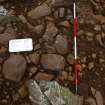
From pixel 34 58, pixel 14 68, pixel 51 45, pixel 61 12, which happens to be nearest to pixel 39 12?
pixel 61 12

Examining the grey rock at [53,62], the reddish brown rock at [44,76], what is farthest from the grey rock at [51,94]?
the grey rock at [53,62]

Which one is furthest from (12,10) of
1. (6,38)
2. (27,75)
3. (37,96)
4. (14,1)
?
(37,96)

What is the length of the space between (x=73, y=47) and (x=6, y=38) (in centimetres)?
58

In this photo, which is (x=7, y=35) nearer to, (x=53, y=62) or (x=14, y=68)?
(x=14, y=68)

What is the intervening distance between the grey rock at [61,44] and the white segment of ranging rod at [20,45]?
8.7 inches

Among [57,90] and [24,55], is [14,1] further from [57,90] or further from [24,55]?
[57,90]

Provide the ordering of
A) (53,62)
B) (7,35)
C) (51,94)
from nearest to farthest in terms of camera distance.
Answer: (51,94) → (53,62) → (7,35)

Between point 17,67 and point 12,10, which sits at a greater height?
point 12,10

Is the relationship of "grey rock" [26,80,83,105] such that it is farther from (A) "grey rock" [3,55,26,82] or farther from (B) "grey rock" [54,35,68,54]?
(B) "grey rock" [54,35,68,54]

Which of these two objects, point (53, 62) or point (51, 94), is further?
point (53, 62)

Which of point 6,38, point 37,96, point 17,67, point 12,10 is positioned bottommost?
point 37,96

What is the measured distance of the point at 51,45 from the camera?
93.7 inches

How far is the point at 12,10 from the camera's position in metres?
2.55

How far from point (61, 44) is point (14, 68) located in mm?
443
